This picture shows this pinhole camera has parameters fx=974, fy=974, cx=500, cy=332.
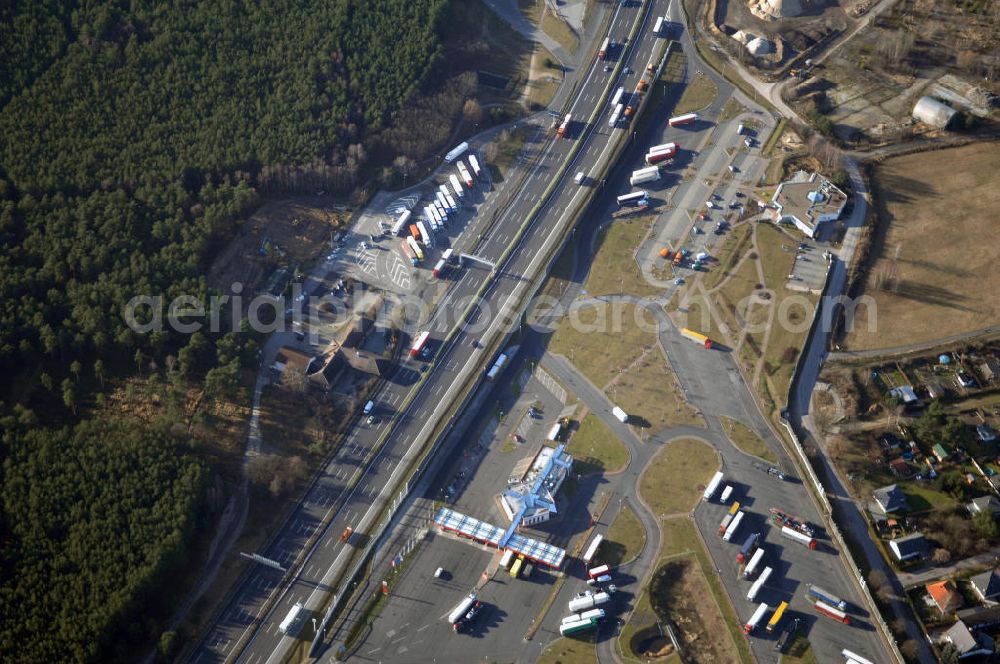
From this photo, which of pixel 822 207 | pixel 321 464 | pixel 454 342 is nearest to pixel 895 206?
pixel 822 207

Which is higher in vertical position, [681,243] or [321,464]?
[681,243]

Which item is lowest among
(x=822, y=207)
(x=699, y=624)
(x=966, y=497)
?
(x=699, y=624)

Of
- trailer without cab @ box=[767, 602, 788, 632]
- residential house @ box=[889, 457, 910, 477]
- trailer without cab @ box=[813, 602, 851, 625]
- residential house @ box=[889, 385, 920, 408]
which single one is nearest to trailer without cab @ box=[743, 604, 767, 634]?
trailer without cab @ box=[767, 602, 788, 632]

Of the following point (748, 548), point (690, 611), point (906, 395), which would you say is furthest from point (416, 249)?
point (906, 395)

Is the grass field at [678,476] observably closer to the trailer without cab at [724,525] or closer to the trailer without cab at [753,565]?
the trailer without cab at [724,525]

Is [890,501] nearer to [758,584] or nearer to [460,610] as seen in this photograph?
[758,584]

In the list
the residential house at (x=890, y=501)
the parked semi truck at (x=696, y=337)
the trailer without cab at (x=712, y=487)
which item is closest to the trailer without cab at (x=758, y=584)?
the trailer without cab at (x=712, y=487)

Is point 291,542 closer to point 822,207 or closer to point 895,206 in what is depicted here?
point 822,207
